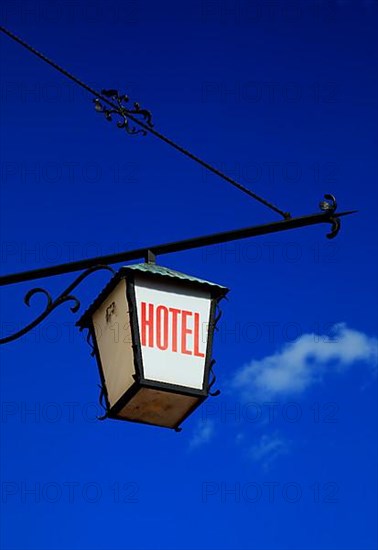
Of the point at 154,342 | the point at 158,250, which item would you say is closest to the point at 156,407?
the point at 154,342

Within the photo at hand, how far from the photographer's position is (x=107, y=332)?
17.0 ft

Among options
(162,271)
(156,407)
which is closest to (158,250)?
(162,271)

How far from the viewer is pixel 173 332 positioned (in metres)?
5.02

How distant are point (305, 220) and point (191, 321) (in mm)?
808

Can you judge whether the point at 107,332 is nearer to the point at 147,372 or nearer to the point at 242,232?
the point at 147,372

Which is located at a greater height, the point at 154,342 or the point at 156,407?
the point at 154,342

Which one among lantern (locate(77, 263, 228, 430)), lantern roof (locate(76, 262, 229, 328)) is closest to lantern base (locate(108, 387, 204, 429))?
lantern (locate(77, 263, 228, 430))

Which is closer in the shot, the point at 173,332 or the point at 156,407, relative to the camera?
the point at 156,407

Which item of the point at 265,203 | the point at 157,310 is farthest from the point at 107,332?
the point at 265,203

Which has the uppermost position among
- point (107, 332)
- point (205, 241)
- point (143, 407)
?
point (205, 241)

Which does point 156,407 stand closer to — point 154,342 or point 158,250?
point 154,342

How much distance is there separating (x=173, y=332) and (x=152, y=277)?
11.2 inches

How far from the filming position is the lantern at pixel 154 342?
4.86 meters

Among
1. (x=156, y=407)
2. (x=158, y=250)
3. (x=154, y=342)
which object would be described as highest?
(x=158, y=250)
